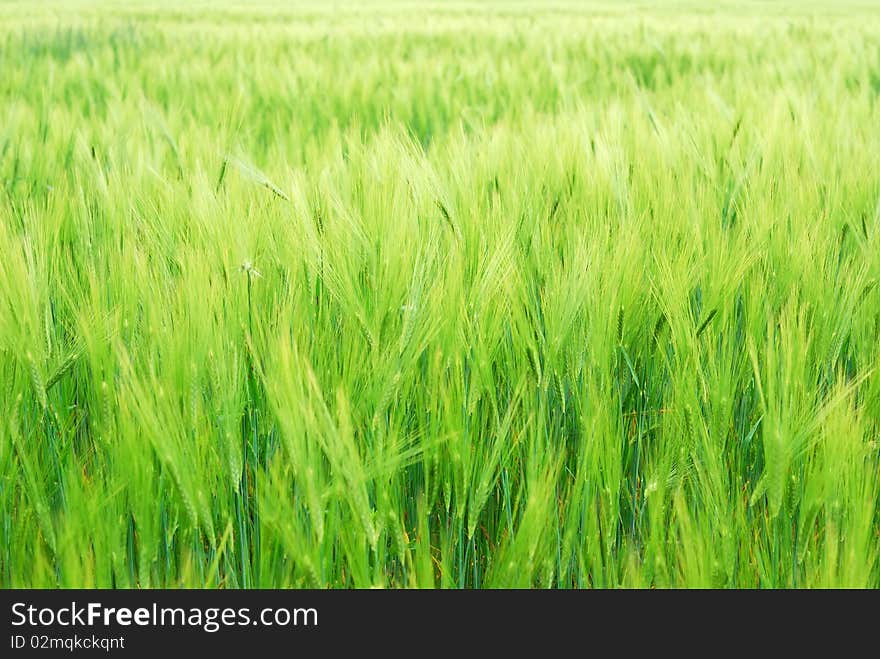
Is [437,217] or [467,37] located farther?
[467,37]

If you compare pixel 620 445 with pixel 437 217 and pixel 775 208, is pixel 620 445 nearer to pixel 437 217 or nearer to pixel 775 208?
pixel 437 217

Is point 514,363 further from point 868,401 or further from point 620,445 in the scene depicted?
point 868,401

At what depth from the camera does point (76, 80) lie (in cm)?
259

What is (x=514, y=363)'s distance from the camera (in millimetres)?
633

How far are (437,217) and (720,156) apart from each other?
56 cm

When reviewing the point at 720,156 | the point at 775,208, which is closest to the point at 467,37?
the point at 720,156

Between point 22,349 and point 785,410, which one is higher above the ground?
point 22,349
